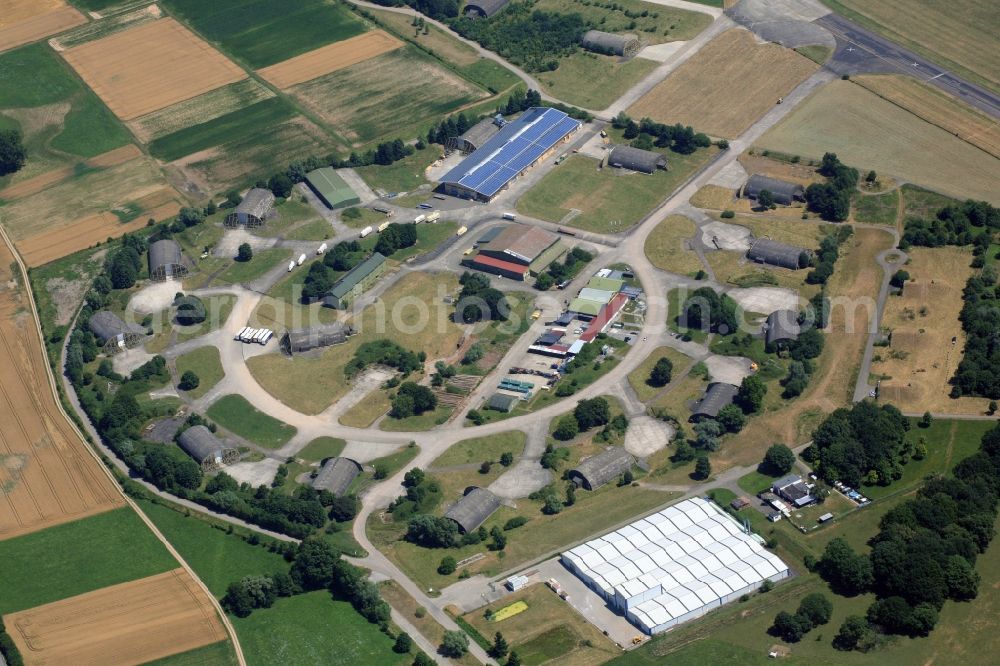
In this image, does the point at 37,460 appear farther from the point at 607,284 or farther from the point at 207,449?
the point at 607,284

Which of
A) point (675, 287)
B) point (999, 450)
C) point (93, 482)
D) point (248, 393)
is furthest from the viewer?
point (675, 287)

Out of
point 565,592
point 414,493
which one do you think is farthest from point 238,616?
point 565,592

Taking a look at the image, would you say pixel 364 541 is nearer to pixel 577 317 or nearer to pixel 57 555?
pixel 57 555

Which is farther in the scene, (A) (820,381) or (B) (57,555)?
(A) (820,381)

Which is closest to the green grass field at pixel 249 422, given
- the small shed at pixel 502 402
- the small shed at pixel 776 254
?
the small shed at pixel 502 402

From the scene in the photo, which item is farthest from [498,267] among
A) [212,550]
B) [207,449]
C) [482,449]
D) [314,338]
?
[212,550]

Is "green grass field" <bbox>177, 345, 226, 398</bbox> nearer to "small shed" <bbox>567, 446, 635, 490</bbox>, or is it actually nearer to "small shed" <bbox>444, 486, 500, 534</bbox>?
"small shed" <bbox>444, 486, 500, 534</bbox>

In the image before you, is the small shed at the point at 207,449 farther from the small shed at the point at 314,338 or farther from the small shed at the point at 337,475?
the small shed at the point at 314,338
